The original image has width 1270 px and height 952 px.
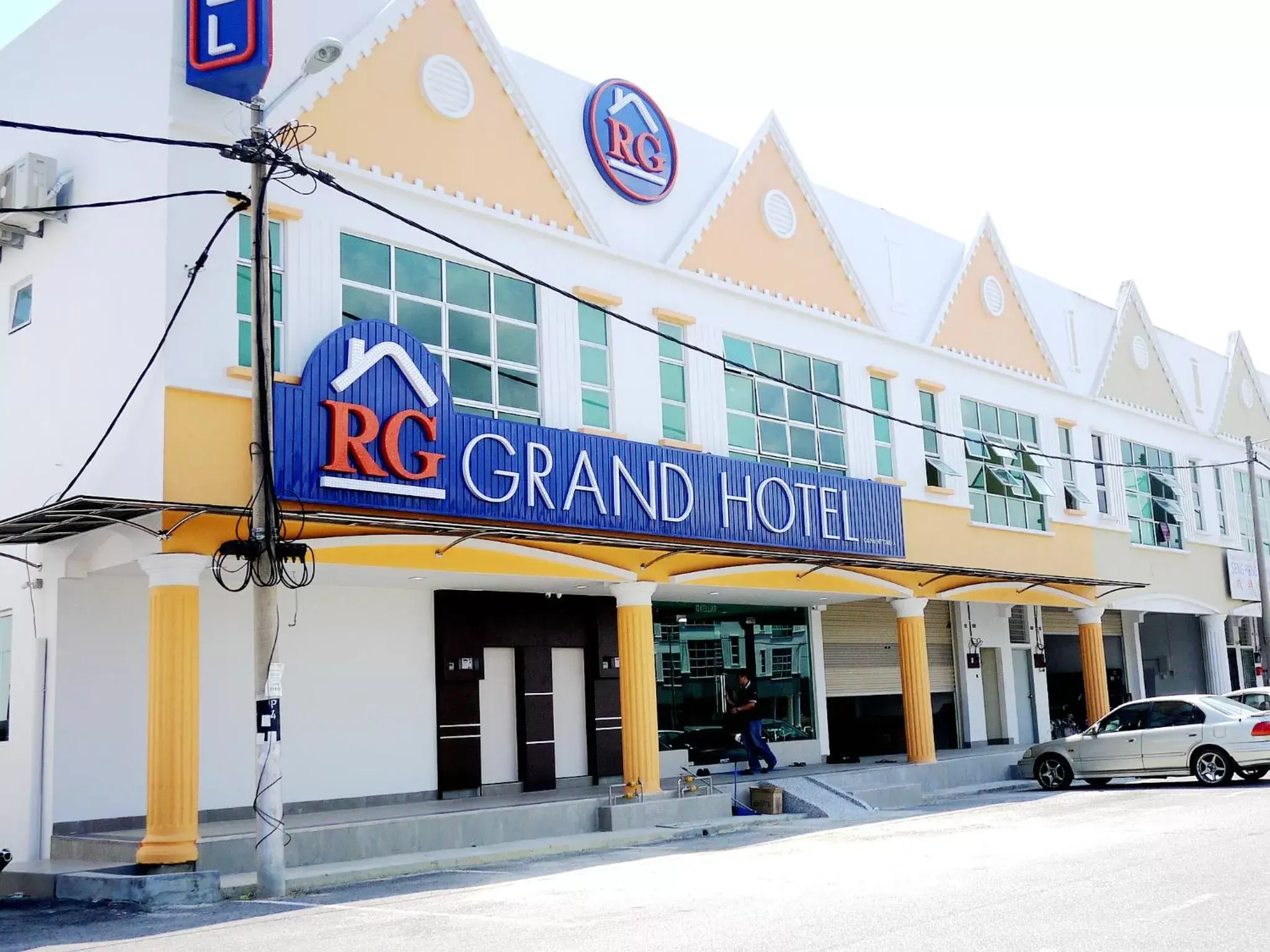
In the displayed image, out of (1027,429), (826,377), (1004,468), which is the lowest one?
(1004,468)

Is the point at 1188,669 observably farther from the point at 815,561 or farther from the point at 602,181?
the point at 602,181

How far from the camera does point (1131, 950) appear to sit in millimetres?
8000

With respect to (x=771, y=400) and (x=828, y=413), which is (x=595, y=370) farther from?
(x=828, y=413)

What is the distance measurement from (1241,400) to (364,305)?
105ft

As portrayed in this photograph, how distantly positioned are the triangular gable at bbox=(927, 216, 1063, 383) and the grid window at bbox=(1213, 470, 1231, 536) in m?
9.13

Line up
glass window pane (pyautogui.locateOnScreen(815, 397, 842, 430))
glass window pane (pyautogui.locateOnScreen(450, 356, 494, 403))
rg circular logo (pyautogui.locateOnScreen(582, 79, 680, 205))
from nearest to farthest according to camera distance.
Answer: glass window pane (pyautogui.locateOnScreen(450, 356, 494, 403))
rg circular logo (pyautogui.locateOnScreen(582, 79, 680, 205))
glass window pane (pyautogui.locateOnScreen(815, 397, 842, 430))

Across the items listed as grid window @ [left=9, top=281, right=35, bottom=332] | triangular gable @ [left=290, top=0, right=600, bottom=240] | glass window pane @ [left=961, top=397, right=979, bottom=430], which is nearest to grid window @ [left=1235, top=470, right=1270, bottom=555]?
glass window pane @ [left=961, top=397, right=979, bottom=430]

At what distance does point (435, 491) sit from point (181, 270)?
3.86 metres

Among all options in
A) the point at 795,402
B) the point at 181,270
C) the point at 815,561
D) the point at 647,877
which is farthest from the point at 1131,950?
the point at 795,402

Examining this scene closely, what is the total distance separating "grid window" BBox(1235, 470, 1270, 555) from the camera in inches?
1500

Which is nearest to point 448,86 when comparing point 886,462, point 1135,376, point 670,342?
point 670,342

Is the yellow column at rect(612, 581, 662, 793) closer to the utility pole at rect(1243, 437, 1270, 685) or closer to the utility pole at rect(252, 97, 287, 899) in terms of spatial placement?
the utility pole at rect(252, 97, 287, 899)

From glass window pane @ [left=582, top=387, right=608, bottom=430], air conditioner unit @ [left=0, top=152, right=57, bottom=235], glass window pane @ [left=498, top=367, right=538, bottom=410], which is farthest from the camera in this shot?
glass window pane @ [left=582, top=387, right=608, bottom=430]

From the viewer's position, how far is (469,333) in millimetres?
18141
